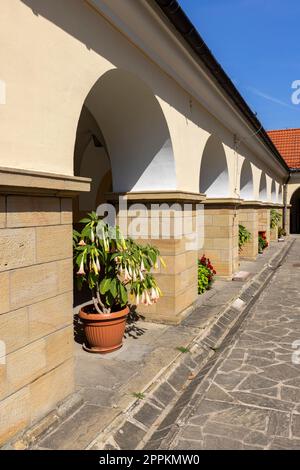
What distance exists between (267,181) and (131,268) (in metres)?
13.4

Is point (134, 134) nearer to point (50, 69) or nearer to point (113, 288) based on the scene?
point (113, 288)

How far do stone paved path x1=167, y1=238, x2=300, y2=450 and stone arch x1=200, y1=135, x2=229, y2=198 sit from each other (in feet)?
13.0

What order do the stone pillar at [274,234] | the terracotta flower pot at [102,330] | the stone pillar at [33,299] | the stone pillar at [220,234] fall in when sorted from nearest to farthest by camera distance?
the stone pillar at [33,299], the terracotta flower pot at [102,330], the stone pillar at [220,234], the stone pillar at [274,234]

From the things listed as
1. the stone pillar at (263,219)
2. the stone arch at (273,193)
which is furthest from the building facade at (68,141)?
the stone arch at (273,193)

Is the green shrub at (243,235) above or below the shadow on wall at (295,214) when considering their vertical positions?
below

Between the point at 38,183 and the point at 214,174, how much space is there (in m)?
6.94

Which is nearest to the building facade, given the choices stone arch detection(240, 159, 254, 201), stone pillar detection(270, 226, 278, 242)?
stone arch detection(240, 159, 254, 201)

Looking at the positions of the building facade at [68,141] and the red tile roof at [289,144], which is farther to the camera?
the red tile roof at [289,144]

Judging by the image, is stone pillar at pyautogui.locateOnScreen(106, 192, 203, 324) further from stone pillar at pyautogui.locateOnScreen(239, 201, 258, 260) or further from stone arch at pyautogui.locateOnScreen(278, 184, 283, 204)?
stone arch at pyautogui.locateOnScreen(278, 184, 283, 204)

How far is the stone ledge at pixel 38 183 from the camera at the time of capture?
Result: 2.57 metres

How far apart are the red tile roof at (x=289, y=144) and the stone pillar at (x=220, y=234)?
16848mm

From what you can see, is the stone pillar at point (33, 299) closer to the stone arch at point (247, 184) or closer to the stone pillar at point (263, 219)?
the stone arch at point (247, 184)

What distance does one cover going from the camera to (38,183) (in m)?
2.82
